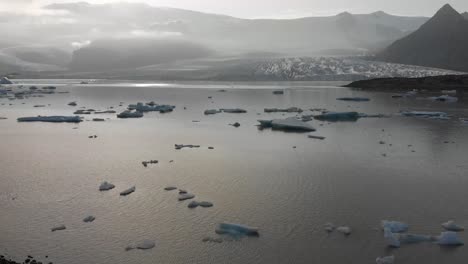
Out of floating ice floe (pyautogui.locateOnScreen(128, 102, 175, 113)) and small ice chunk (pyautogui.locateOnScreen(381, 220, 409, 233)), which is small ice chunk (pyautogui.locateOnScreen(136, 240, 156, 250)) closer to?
small ice chunk (pyautogui.locateOnScreen(381, 220, 409, 233))

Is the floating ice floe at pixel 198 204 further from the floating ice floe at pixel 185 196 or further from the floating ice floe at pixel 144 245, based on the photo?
the floating ice floe at pixel 144 245

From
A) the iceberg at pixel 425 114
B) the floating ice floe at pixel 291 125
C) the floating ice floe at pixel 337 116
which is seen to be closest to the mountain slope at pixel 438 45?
the iceberg at pixel 425 114

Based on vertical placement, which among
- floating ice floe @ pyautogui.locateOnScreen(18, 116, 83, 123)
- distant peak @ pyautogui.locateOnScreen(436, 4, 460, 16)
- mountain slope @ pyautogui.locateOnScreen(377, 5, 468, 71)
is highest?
distant peak @ pyautogui.locateOnScreen(436, 4, 460, 16)

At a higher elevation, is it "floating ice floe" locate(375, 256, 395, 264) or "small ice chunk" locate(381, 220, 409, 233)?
"small ice chunk" locate(381, 220, 409, 233)

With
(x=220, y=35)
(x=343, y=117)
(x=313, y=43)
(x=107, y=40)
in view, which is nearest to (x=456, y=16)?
(x=313, y=43)

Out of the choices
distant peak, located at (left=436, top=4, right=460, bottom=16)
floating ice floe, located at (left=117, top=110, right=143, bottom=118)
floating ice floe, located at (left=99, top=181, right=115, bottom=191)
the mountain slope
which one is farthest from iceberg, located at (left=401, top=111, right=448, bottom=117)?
distant peak, located at (left=436, top=4, right=460, bottom=16)

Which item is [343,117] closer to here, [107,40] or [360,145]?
[360,145]
